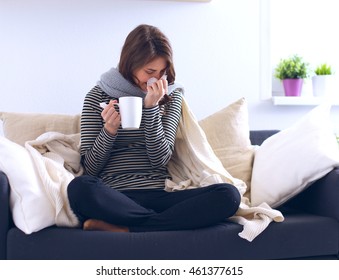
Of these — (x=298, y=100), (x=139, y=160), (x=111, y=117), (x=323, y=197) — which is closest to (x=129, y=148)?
(x=139, y=160)

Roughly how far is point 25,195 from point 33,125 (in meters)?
0.55

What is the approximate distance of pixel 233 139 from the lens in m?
2.02

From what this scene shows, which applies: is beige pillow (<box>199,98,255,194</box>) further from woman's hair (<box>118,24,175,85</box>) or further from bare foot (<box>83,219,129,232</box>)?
bare foot (<box>83,219,129,232</box>)

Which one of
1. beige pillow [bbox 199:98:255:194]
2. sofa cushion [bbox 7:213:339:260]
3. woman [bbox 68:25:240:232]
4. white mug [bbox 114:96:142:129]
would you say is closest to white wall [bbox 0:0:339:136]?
beige pillow [bbox 199:98:255:194]

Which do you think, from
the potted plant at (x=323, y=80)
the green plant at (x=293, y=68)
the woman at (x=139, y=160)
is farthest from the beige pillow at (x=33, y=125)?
the potted plant at (x=323, y=80)

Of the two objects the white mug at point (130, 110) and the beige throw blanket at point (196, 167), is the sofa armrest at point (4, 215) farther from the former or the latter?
the beige throw blanket at point (196, 167)

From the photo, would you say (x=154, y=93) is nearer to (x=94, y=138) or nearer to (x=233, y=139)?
(x=94, y=138)

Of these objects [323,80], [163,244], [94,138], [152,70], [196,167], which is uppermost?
[152,70]

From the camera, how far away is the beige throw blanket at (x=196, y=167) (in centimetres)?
165

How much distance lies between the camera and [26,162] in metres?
1.59

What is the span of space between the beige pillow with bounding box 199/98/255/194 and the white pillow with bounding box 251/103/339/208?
0.07 meters

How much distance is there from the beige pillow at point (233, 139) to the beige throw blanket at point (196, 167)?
10 centimetres

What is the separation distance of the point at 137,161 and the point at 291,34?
1237 mm
